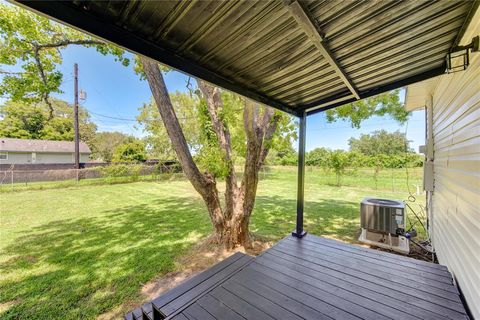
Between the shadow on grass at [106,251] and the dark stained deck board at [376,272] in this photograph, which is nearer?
the dark stained deck board at [376,272]

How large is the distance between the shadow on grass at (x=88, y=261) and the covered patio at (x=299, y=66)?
1115 millimetres

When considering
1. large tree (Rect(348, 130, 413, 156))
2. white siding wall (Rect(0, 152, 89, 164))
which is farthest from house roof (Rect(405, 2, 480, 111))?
white siding wall (Rect(0, 152, 89, 164))

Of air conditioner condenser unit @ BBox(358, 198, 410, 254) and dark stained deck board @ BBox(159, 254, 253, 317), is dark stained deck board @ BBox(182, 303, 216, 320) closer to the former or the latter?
dark stained deck board @ BBox(159, 254, 253, 317)

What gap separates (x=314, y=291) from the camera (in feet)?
5.76

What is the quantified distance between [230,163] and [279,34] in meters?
2.66

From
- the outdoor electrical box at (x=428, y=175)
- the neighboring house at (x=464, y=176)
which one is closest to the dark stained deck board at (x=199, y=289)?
the neighboring house at (x=464, y=176)

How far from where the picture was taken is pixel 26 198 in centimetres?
746

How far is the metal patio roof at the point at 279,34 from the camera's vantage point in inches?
41.7

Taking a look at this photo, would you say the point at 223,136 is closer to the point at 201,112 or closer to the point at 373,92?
the point at 201,112

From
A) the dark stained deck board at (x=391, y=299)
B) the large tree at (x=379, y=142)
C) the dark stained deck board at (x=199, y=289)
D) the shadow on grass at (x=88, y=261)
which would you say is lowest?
the shadow on grass at (x=88, y=261)

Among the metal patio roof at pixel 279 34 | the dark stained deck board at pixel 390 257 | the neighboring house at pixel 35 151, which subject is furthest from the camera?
the neighboring house at pixel 35 151

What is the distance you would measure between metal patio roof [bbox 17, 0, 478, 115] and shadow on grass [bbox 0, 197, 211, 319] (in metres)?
2.94

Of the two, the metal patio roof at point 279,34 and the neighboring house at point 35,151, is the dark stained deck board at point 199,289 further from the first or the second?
the neighboring house at point 35,151

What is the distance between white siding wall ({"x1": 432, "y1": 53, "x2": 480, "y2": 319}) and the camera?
1.38 metres
